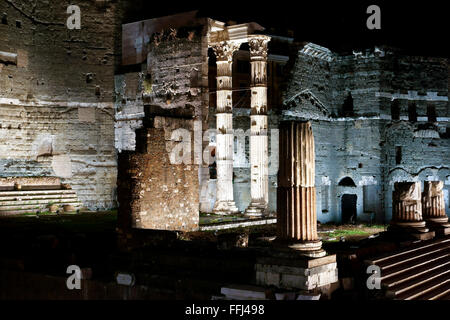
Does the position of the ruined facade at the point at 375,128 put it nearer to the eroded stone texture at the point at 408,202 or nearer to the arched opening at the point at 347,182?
the arched opening at the point at 347,182

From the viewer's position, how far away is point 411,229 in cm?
1405

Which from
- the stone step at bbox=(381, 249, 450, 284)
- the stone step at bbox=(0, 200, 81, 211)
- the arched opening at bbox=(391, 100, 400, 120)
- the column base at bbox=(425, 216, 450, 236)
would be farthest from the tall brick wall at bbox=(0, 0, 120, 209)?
the stone step at bbox=(381, 249, 450, 284)

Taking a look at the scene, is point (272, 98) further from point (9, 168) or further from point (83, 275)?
point (83, 275)

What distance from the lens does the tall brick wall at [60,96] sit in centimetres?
2220

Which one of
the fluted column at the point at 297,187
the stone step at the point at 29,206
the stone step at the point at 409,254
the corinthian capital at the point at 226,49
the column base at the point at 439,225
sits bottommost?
the stone step at the point at 409,254

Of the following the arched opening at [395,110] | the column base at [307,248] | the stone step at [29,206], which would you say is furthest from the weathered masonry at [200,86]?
the arched opening at [395,110]

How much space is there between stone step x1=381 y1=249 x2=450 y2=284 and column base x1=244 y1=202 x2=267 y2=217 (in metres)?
8.03

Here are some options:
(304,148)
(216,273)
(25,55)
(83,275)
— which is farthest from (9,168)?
(304,148)

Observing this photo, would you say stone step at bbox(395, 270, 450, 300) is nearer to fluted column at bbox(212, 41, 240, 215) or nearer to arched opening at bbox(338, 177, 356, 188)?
fluted column at bbox(212, 41, 240, 215)

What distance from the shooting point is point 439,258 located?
12.4 m

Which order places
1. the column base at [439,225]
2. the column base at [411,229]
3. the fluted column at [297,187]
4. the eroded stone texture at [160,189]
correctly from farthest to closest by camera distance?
the column base at [439,225] < the column base at [411,229] < the eroded stone texture at [160,189] < the fluted column at [297,187]

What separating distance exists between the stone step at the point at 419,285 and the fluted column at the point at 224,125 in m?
10.6

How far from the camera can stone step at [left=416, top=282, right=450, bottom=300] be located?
9.70m

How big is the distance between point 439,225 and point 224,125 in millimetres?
9271
